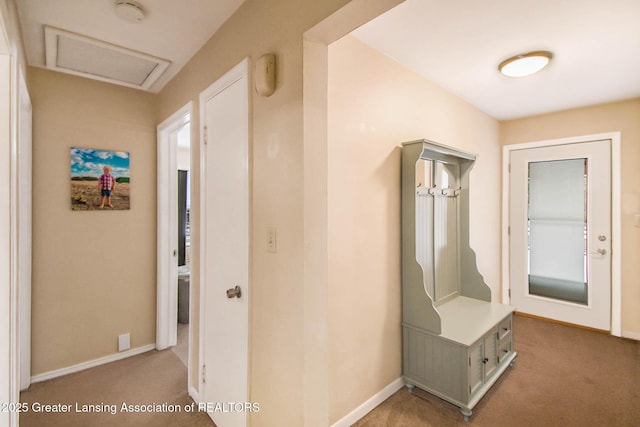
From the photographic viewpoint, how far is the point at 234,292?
5.27 feet

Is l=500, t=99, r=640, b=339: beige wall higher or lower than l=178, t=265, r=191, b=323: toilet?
higher

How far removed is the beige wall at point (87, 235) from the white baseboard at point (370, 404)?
2.05 m

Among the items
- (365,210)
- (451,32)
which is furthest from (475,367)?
(451,32)

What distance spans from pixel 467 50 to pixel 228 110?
1713 mm

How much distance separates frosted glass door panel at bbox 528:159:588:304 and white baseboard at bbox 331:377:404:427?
2551 mm

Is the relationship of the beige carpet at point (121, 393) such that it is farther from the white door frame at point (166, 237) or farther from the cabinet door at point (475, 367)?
the cabinet door at point (475, 367)

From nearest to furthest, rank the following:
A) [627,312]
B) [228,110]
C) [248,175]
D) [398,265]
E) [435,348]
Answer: [248,175], [228,110], [435,348], [398,265], [627,312]

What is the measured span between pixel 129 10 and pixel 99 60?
828mm

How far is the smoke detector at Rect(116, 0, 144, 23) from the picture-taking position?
1.56 m

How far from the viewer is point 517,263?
147 inches

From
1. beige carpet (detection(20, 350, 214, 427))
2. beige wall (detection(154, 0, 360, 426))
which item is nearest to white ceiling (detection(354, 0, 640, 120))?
beige wall (detection(154, 0, 360, 426))

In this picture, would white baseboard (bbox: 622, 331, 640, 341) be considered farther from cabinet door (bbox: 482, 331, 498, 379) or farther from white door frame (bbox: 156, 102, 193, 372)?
white door frame (bbox: 156, 102, 193, 372)

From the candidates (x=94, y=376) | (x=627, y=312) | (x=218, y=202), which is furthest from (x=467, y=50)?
(x=94, y=376)

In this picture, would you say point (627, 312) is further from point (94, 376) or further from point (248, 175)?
point (94, 376)
